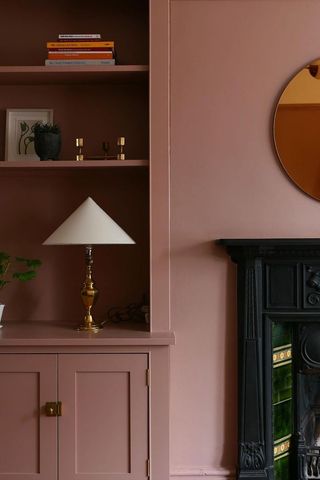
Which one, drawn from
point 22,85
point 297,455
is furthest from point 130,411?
point 22,85

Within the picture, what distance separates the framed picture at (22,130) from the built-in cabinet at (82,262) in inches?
1.6

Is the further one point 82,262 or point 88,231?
point 82,262

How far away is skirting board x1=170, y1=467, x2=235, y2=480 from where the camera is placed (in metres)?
2.50

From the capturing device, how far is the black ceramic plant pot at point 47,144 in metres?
2.44

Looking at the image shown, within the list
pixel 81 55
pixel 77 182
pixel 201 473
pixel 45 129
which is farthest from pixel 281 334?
pixel 81 55

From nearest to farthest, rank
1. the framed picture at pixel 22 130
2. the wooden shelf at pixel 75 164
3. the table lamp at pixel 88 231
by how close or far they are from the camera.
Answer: the table lamp at pixel 88 231 < the wooden shelf at pixel 75 164 < the framed picture at pixel 22 130

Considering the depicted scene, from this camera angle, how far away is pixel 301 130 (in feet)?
8.26

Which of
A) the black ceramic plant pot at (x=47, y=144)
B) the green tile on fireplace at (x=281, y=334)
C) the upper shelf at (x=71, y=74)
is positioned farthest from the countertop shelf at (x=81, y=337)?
the upper shelf at (x=71, y=74)

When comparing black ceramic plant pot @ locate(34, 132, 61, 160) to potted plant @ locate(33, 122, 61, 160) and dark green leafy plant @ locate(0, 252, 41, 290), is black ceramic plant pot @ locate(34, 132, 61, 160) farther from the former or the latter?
dark green leafy plant @ locate(0, 252, 41, 290)

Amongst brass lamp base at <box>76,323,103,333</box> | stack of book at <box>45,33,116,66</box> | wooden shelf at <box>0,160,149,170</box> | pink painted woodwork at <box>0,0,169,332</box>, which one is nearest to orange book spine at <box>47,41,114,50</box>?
stack of book at <box>45,33,116,66</box>

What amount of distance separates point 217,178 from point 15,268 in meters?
1.05

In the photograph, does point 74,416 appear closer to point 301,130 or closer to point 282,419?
point 282,419

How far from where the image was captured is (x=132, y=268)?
265 centimetres

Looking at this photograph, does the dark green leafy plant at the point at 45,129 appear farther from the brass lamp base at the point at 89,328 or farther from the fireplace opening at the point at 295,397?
the fireplace opening at the point at 295,397
